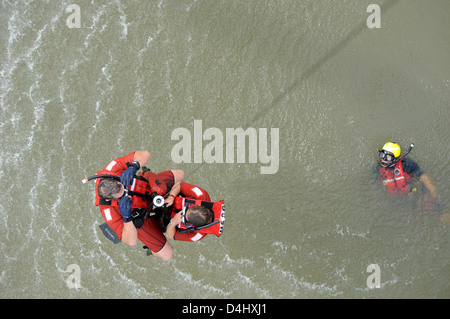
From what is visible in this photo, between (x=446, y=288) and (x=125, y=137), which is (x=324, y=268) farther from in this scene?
(x=125, y=137)

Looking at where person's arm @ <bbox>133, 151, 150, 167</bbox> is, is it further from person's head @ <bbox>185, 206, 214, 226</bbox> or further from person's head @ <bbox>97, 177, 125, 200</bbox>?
person's head @ <bbox>185, 206, 214, 226</bbox>

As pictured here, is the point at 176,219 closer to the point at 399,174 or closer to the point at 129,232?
the point at 129,232

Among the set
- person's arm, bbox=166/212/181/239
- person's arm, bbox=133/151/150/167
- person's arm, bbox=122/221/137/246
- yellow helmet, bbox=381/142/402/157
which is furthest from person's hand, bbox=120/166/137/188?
yellow helmet, bbox=381/142/402/157

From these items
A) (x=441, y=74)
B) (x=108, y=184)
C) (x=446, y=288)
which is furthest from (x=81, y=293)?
(x=441, y=74)

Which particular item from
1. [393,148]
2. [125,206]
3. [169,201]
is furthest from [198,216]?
[393,148]

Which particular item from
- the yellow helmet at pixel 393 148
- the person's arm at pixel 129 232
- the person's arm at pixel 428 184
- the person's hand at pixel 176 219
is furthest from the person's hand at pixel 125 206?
the person's arm at pixel 428 184
